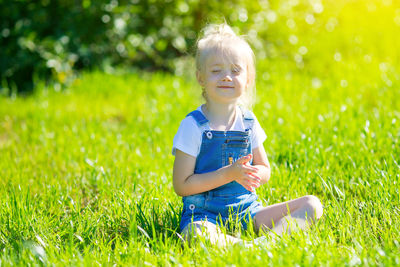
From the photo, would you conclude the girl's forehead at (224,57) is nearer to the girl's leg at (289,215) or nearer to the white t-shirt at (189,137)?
the white t-shirt at (189,137)

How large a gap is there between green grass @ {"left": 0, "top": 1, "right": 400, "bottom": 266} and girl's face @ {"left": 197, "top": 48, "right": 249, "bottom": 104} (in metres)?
0.33

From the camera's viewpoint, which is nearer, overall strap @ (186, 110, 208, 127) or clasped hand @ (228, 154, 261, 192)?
clasped hand @ (228, 154, 261, 192)

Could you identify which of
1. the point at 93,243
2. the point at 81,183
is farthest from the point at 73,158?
the point at 93,243

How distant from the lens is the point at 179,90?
521 cm

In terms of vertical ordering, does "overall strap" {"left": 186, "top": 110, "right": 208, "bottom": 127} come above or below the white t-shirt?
above

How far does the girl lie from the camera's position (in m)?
2.39

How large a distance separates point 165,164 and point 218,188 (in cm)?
98

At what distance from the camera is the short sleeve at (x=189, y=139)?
2.42m

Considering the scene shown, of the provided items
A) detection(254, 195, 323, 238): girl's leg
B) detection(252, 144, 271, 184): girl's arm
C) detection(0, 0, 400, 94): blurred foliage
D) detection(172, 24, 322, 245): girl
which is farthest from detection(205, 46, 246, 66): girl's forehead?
detection(0, 0, 400, 94): blurred foliage

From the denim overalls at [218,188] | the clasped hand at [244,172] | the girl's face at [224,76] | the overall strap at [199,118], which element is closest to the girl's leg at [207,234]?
the denim overalls at [218,188]

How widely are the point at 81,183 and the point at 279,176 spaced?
4.04 ft

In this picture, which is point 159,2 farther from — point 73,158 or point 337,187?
point 337,187

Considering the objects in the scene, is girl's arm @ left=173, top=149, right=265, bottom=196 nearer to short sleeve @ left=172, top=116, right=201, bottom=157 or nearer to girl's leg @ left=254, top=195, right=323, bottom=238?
short sleeve @ left=172, top=116, right=201, bottom=157

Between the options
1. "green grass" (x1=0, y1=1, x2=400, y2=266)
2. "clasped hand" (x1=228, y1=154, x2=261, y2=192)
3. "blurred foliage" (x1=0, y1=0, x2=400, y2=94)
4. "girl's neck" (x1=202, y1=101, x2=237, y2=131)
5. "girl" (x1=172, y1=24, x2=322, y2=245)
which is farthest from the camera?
"blurred foliage" (x1=0, y1=0, x2=400, y2=94)
